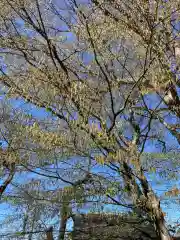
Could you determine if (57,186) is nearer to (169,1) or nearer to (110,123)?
(110,123)

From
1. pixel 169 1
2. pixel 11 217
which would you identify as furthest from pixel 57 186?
pixel 169 1

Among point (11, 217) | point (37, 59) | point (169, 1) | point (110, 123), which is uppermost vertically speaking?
point (169, 1)

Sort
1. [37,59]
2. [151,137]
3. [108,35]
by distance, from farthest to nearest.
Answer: [151,137], [108,35], [37,59]

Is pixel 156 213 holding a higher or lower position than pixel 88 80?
lower

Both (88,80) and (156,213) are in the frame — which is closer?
(156,213)

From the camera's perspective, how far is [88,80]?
3.39 meters

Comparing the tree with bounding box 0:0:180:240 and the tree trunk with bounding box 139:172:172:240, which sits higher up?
the tree with bounding box 0:0:180:240

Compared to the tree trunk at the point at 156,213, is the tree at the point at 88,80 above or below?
above

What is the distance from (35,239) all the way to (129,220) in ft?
→ 3.80

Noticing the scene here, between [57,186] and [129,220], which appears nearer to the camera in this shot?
[129,220]

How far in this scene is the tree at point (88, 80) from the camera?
105 inches

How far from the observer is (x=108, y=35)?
3.25 meters

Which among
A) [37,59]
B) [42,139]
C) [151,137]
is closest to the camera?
[42,139]

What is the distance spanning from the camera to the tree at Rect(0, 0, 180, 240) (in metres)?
2.66
